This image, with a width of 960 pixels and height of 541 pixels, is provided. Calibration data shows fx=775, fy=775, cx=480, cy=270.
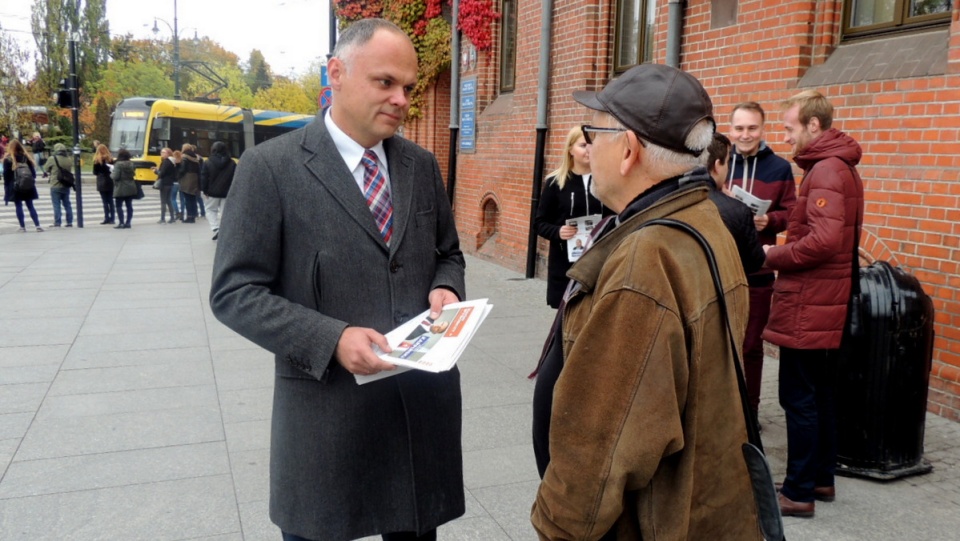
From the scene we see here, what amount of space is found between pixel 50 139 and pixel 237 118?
19.5 metres

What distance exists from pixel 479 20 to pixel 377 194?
10376 mm

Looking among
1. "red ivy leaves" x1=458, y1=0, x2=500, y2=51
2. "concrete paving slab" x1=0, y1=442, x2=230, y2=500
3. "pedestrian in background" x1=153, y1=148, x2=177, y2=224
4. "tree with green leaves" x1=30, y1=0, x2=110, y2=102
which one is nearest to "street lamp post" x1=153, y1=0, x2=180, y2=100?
"tree with green leaves" x1=30, y1=0, x2=110, y2=102

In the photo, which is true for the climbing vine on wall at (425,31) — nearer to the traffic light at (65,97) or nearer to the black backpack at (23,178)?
the traffic light at (65,97)

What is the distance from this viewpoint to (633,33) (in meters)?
9.10

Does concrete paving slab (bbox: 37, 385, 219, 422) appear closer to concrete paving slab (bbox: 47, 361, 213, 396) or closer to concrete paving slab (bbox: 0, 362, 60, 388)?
concrete paving slab (bbox: 47, 361, 213, 396)

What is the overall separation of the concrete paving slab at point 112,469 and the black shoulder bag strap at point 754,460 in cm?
320

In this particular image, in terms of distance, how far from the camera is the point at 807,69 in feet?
20.3

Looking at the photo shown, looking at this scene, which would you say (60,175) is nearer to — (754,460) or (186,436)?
(186,436)

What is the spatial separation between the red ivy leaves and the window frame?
154 millimetres

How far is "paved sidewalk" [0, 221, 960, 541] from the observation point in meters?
3.65

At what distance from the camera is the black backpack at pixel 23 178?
15234 mm

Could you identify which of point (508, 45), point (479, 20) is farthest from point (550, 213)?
point (479, 20)

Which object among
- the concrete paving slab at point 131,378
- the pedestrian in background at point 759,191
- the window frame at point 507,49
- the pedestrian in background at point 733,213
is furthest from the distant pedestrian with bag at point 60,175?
the pedestrian in background at point 733,213

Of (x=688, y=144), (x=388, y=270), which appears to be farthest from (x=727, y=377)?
(x=388, y=270)
